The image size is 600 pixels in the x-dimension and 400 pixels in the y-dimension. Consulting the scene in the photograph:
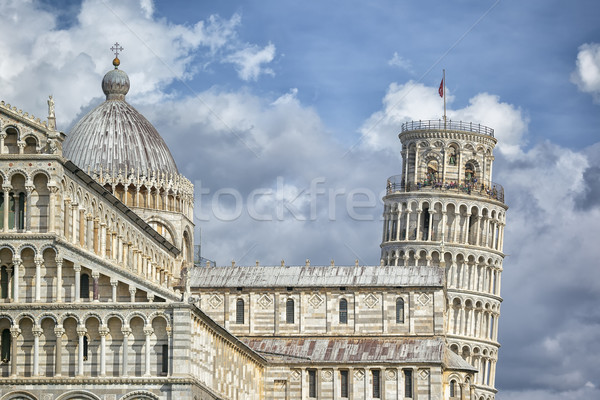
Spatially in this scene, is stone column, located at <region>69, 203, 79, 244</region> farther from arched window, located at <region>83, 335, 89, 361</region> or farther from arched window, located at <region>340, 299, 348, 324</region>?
arched window, located at <region>340, 299, 348, 324</region>

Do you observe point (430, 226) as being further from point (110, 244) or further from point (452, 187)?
point (110, 244)

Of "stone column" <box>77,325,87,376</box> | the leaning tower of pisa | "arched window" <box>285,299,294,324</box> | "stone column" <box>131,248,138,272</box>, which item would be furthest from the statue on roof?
the leaning tower of pisa

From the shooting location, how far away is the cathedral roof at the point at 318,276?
5320 inches

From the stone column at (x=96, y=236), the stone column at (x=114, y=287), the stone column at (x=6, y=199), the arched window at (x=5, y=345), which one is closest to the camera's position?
the stone column at (x=114, y=287)

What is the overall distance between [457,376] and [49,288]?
41992mm

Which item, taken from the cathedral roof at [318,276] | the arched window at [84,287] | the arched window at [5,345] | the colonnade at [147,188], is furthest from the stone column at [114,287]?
the cathedral roof at [318,276]

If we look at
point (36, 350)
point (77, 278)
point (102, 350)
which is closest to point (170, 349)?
point (102, 350)

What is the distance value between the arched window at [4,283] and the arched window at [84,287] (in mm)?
4112

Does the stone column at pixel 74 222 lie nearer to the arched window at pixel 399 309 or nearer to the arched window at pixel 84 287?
the arched window at pixel 84 287

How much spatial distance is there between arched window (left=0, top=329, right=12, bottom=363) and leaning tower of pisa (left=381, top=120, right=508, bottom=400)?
75.2 meters

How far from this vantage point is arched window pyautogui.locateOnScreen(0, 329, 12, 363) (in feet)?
325

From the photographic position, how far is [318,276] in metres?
136

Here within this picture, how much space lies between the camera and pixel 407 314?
134 m

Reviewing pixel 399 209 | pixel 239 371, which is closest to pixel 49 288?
pixel 239 371
